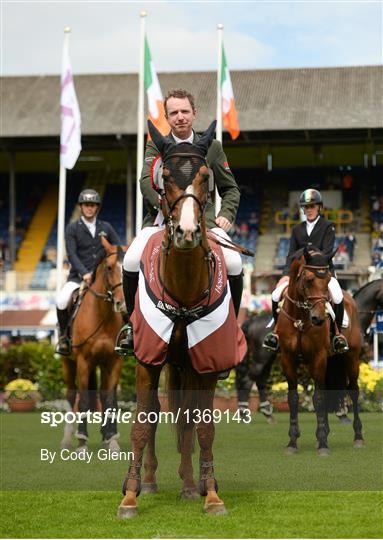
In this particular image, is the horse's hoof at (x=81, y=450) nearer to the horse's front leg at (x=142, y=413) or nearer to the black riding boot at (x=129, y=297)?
the black riding boot at (x=129, y=297)

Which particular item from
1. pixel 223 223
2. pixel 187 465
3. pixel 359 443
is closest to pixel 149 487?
pixel 187 465

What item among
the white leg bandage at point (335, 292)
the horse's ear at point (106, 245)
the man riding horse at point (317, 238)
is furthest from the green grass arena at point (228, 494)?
the horse's ear at point (106, 245)

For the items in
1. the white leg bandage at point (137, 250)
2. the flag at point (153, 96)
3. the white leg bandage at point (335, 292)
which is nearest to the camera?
the white leg bandage at point (137, 250)

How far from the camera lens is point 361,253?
33094 millimetres

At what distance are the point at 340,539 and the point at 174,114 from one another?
9.36 feet

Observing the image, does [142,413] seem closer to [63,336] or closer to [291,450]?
[291,450]

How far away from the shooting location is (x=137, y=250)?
22.5 feet

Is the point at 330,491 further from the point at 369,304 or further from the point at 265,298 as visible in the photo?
the point at 265,298

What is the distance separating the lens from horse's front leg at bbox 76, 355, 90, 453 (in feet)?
32.7

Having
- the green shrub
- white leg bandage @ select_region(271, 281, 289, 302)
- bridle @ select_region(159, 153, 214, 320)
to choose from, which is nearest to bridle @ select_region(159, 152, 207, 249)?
bridle @ select_region(159, 153, 214, 320)

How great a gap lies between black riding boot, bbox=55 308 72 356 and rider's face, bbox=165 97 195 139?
16.6ft

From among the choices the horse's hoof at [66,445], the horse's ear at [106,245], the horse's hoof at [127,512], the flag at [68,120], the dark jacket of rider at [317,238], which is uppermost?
the flag at [68,120]

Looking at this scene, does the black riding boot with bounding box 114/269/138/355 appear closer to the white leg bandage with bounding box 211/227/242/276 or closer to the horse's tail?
the horse's tail

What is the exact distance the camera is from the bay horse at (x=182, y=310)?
5.62 metres
